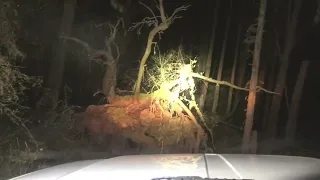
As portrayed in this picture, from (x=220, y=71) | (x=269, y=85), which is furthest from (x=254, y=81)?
(x=220, y=71)

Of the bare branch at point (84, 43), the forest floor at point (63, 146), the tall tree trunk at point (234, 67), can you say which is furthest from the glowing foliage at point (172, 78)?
the bare branch at point (84, 43)

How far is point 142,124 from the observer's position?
614 cm

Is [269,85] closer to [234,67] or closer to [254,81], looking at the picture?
[254,81]

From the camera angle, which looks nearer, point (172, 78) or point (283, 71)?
point (172, 78)

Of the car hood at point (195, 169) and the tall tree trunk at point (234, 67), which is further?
the tall tree trunk at point (234, 67)

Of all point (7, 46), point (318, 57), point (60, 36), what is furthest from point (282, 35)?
point (7, 46)

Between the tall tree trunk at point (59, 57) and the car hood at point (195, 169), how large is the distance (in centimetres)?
450

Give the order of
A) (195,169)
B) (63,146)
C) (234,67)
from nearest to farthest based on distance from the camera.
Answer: (195,169)
(63,146)
(234,67)

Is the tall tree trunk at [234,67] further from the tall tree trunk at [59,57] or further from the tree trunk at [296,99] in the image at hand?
the tall tree trunk at [59,57]

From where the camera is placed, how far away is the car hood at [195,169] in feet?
4.71

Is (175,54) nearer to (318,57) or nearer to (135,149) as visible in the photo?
(135,149)

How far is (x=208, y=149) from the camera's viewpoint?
609cm

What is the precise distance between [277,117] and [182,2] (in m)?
1.95

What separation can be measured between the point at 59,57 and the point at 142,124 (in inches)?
55.1
